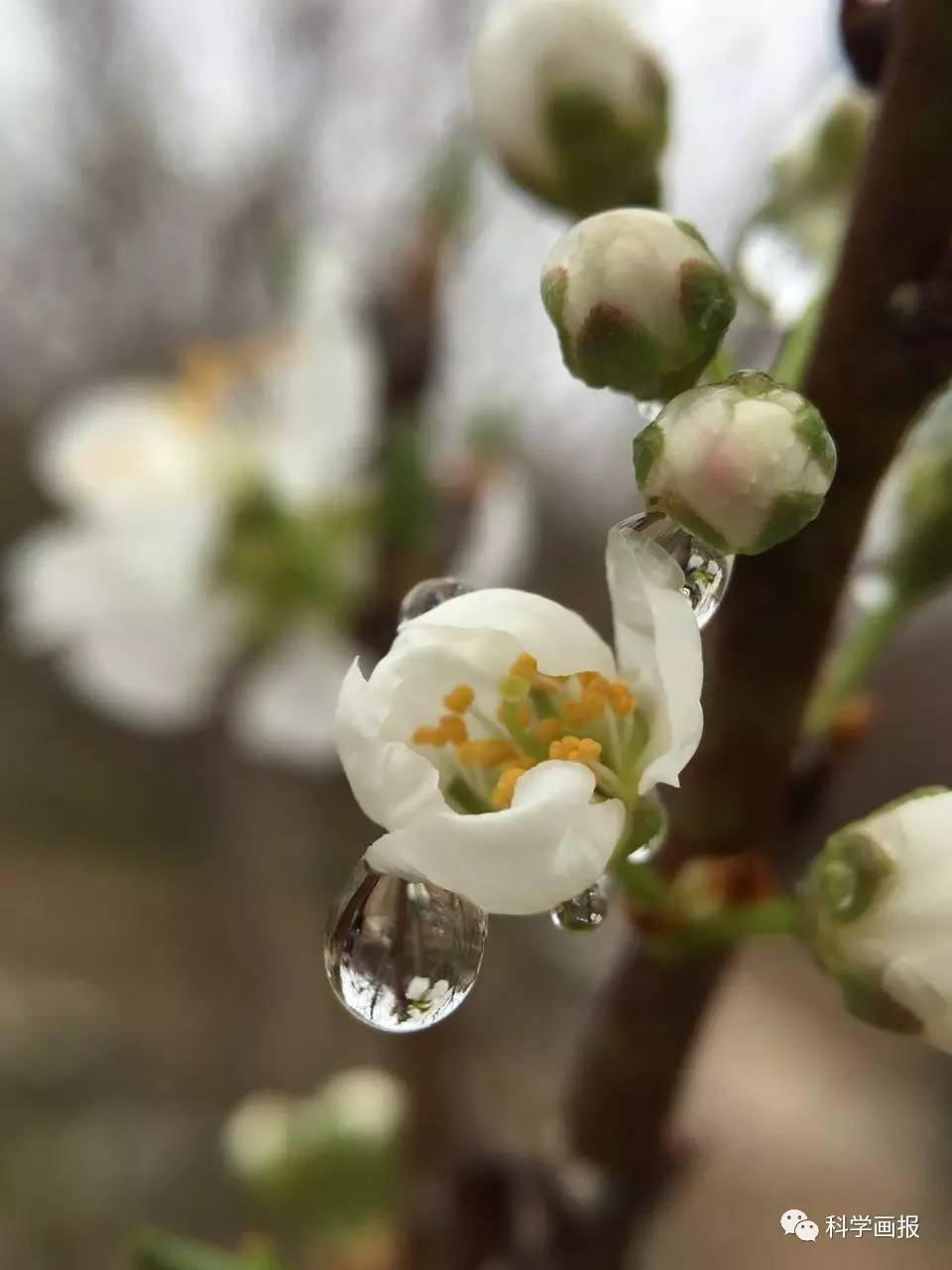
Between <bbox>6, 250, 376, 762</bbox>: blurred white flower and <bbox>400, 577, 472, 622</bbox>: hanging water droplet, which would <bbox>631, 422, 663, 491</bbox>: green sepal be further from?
<bbox>6, 250, 376, 762</bbox>: blurred white flower

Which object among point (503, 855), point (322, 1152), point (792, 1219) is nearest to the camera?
point (503, 855)

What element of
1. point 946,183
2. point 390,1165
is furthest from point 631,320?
point 390,1165

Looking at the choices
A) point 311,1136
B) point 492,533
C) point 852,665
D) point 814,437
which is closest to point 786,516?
point 814,437

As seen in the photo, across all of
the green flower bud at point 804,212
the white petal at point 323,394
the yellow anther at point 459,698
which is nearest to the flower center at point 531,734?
the yellow anther at point 459,698

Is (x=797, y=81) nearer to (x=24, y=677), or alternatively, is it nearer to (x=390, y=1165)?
(x=390, y=1165)

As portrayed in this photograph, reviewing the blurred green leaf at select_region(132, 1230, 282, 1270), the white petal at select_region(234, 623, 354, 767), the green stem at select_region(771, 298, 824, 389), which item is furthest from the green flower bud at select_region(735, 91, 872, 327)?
the white petal at select_region(234, 623, 354, 767)

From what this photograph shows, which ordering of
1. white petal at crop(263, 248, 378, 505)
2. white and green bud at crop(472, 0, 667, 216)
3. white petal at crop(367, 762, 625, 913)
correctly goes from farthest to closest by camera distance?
1. white petal at crop(263, 248, 378, 505)
2. white and green bud at crop(472, 0, 667, 216)
3. white petal at crop(367, 762, 625, 913)

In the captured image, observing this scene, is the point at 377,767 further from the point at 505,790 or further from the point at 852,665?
the point at 852,665
